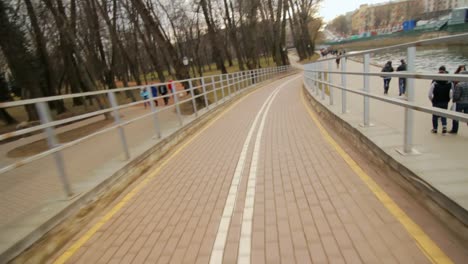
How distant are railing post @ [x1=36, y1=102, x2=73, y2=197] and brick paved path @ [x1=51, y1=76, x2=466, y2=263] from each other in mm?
695

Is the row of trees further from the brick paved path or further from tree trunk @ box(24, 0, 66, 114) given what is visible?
the brick paved path

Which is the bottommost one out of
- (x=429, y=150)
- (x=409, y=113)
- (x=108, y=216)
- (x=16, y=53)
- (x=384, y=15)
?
(x=108, y=216)

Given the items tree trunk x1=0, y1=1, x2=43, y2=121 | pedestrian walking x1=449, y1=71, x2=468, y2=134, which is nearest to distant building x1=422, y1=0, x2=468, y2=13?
tree trunk x1=0, y1=1, x2=43, y2=121

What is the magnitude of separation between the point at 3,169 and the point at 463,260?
4597 millimetres

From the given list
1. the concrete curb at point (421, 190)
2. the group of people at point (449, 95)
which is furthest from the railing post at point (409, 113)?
the group of people at point (449, 95)

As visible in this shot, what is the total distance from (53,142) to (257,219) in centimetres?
297

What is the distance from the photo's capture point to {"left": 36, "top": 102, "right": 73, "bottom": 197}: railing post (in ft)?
14.1

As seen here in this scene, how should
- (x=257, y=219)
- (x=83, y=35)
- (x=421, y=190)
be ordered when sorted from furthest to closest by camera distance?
1. (x=83, y=35)
2. (x=257, y=219)
3. (x=421, y=190)

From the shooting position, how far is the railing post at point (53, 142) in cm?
429

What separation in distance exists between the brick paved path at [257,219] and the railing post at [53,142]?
0.69 metres

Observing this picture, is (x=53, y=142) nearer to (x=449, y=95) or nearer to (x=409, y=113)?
(x=409, y=113)

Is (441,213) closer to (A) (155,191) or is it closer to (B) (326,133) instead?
(A) (155,191)

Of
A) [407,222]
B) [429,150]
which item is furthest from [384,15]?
[407,222]

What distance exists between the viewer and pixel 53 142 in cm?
443
